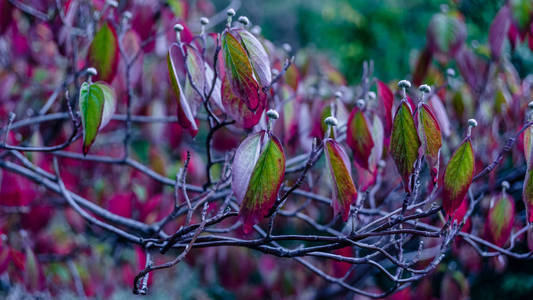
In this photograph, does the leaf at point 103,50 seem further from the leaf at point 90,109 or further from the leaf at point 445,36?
the leaf at point 445,36

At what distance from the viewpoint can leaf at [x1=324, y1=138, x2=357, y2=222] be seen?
768 millimetres

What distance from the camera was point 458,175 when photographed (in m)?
0.80

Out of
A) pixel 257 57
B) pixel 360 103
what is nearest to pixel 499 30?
pixel 360 103

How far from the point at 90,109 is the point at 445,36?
4.44ft

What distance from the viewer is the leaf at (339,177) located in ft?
2.52

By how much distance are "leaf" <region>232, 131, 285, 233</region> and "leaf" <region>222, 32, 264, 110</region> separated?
11 cm

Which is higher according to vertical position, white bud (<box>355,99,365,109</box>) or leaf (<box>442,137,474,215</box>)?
white bud (<box>355,99,365,109</box>)

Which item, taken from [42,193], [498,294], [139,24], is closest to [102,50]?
[139,24]

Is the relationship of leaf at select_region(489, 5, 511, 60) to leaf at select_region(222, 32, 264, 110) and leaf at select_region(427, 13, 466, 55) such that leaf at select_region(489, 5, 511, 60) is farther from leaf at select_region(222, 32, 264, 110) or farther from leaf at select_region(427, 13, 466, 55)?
leaf at select_region(222, 32, 264, 110)

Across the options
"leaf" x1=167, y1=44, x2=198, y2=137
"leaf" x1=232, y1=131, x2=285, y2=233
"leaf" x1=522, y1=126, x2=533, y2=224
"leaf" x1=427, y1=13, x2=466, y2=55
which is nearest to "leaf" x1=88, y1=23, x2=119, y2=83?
"leaf" x1=167, y1=44, x2=198, y2=137

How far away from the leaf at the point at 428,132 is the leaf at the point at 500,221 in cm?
48

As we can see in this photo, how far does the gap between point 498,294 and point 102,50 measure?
286cm

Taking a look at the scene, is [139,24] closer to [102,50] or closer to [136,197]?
[102,50]

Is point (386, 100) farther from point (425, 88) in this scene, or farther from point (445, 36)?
point (445, 36)
